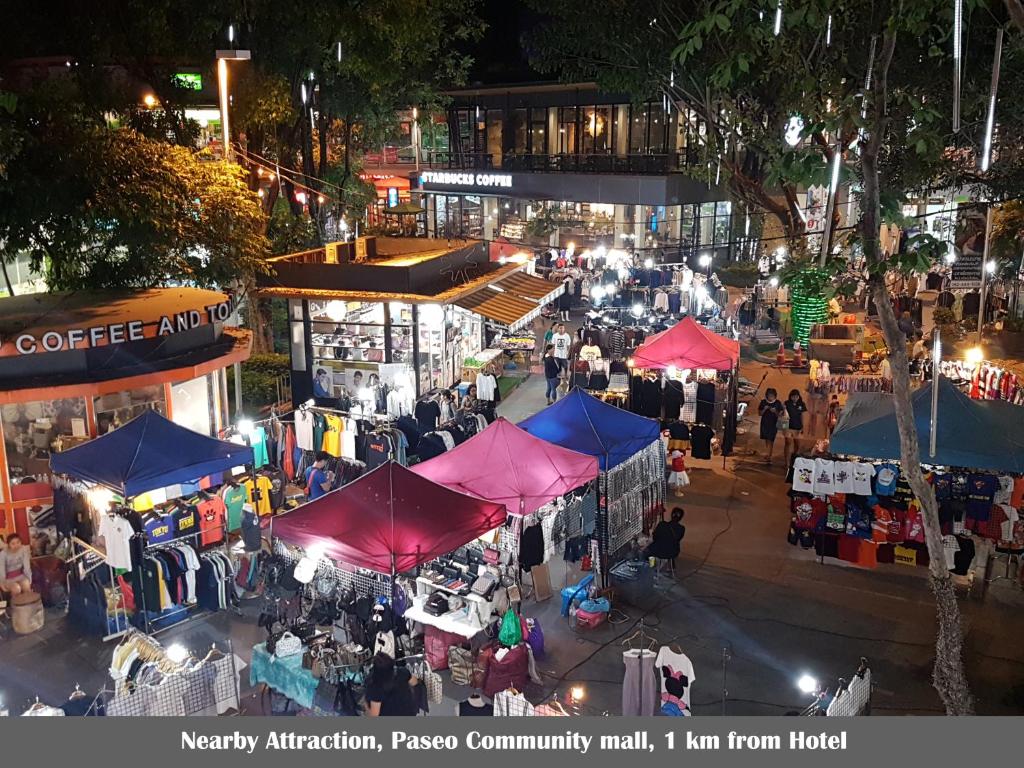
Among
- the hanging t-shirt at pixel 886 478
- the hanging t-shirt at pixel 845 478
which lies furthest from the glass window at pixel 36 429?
the hanging t-shirt at pixel 886 478

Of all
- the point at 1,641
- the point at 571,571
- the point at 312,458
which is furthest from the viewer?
the point at 312,458

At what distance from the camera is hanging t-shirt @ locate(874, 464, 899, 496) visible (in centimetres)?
1355

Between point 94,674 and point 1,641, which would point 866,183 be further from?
point 1,641

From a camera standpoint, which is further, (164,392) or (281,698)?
(164,392)

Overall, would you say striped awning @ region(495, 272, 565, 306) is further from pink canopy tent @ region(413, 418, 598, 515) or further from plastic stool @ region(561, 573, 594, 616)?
plastic stool @ region(561, 573, 594, 616)

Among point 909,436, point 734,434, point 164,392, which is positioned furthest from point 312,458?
point 909,436

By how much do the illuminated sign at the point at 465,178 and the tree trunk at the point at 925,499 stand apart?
1353 inches

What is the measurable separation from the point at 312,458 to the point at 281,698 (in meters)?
7.10

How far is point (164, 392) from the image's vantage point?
15.3 m

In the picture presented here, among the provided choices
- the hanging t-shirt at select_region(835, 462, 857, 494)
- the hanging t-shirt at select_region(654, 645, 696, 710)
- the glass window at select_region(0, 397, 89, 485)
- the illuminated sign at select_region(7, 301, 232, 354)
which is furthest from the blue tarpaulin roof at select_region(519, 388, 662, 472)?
the glass window at select_region(0, 397, 89, 485)

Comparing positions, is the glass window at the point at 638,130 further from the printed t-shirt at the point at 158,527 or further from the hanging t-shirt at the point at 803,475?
the printed t-shirt at the point at 158,527

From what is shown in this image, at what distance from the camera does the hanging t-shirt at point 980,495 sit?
13164 millimetres

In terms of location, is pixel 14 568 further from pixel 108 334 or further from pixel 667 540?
pixel 667 540

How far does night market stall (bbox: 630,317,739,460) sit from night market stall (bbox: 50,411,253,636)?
28.0ft
